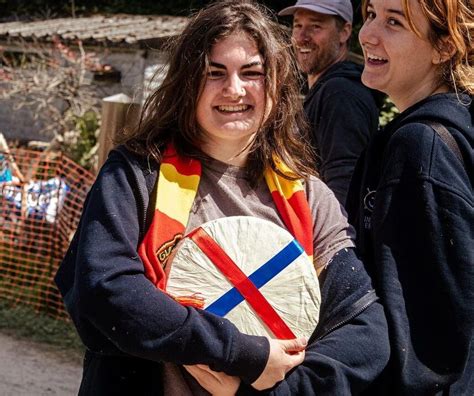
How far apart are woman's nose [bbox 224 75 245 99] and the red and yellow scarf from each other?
7.2 inches

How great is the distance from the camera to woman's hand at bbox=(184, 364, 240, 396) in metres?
1.82

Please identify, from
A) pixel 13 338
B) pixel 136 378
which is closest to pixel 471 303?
pixel 136 378

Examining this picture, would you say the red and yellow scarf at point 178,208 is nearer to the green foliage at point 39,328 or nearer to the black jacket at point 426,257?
the black jacket at point 426,257

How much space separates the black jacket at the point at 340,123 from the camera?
10.9 ft

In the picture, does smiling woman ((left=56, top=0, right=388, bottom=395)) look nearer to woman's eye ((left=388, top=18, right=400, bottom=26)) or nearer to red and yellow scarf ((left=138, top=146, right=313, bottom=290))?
red and yellow scarf ((left=138, top=146, right=313, bottom=290))

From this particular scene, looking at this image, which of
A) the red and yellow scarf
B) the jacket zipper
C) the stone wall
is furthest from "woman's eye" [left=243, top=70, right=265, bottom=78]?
the stone wall

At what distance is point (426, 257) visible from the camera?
1.97 m

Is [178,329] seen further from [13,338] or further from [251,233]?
[13,338]

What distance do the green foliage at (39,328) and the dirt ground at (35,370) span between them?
7 centimetres

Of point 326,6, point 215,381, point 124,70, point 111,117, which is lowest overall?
point 124,70

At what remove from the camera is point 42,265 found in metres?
6.47

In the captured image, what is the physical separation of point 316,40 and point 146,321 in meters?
2.46

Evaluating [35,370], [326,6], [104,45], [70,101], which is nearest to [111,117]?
[35,370]

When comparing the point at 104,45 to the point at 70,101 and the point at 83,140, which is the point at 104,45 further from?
the point at 83,140
